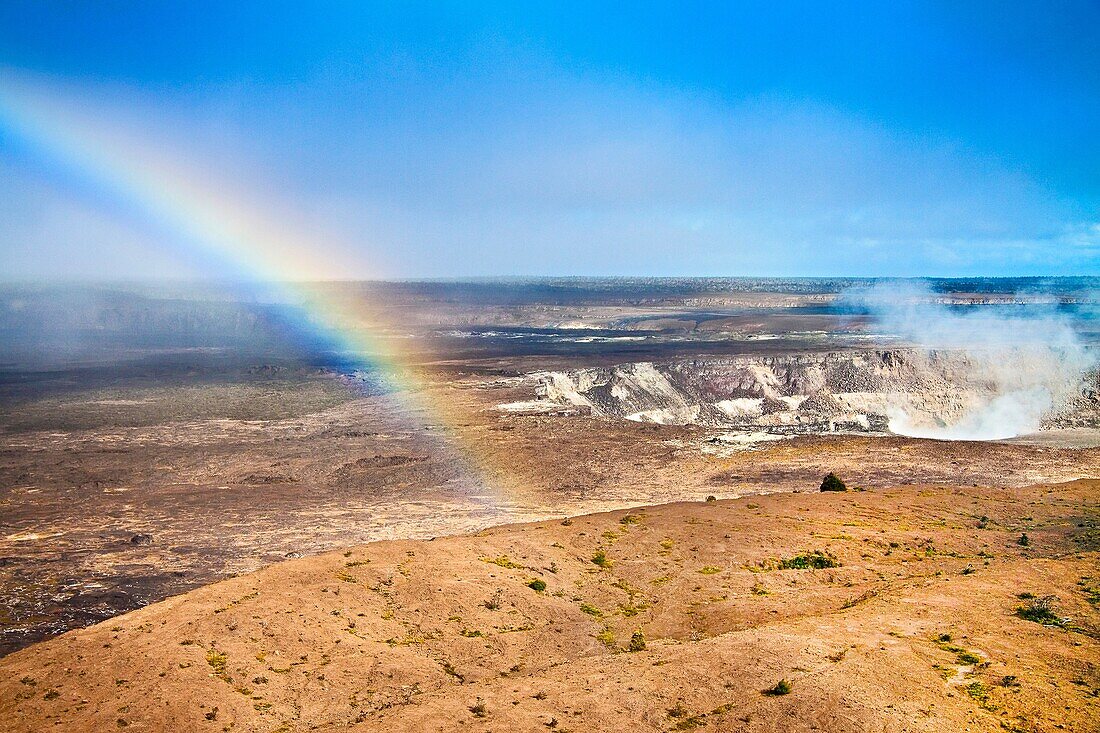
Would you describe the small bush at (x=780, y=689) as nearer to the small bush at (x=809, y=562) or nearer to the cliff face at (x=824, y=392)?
the small bush at (x=809, y=562)

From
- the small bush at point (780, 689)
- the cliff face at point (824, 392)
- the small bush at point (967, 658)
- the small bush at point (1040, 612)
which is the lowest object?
the cliff face at point (824, 392)

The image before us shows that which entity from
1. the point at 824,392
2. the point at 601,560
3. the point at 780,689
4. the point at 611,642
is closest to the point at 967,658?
the point at 780,689

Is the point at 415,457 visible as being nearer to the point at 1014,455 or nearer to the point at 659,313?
the point at 1014,455

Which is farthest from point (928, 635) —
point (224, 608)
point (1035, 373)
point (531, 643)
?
point (1035, 373)

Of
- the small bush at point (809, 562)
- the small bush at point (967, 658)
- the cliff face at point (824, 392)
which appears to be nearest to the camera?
the small bush at point (967, 658)

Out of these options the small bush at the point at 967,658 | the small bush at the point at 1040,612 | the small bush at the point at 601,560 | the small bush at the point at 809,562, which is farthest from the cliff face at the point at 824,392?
the small bush at the point at 967,658

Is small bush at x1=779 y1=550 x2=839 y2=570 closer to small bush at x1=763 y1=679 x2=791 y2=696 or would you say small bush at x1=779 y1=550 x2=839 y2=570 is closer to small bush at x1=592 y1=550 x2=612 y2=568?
small bush at x1=592 y1=550 x2=612 y2=568

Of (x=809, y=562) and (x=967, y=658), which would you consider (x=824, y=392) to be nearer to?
(x=809, y=562)
